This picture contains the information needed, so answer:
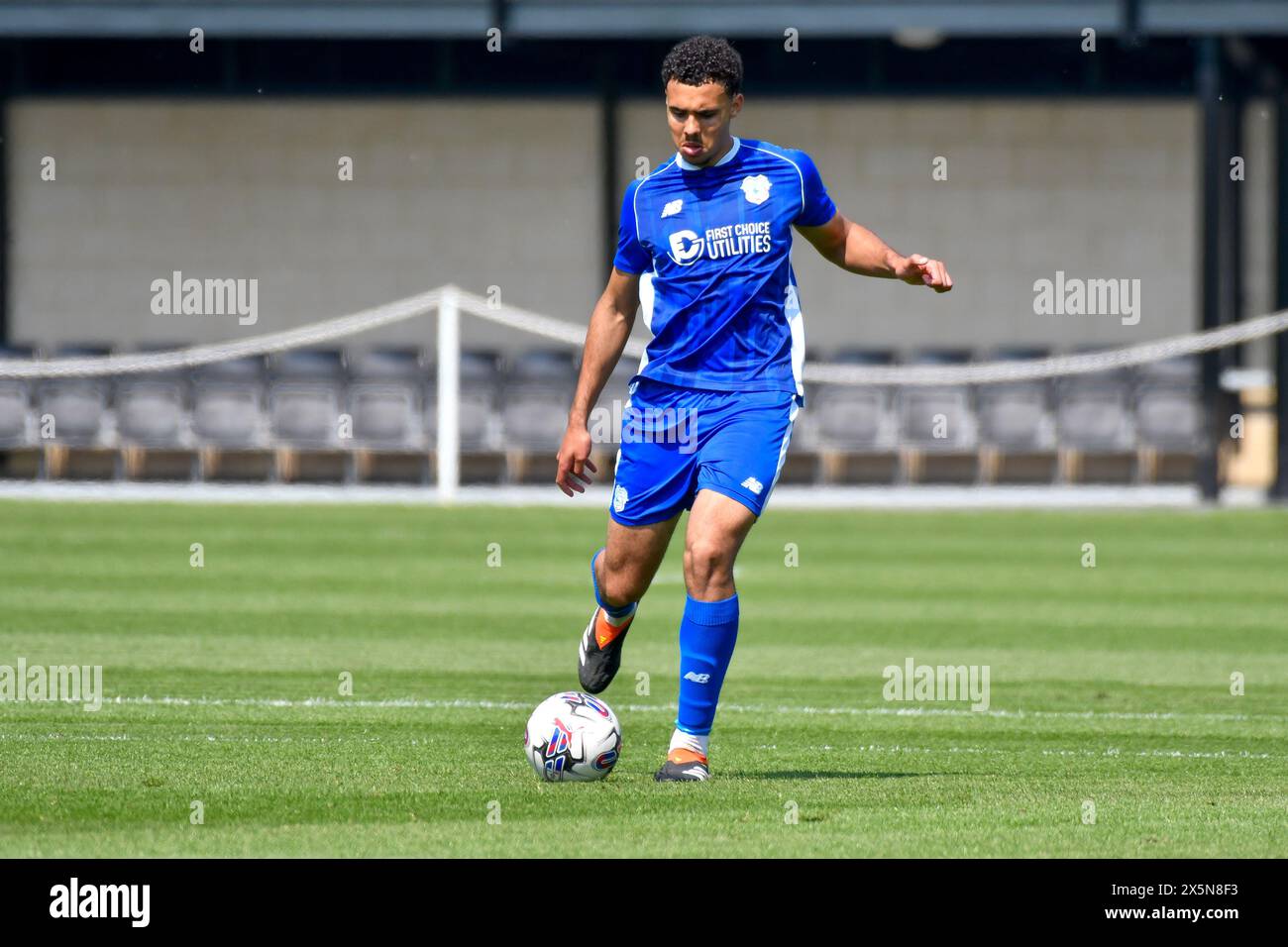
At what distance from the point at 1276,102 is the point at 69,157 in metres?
15.1

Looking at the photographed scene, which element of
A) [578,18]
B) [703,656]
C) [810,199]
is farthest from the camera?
[578,18]

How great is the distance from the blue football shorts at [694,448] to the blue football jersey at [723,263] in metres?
0.06

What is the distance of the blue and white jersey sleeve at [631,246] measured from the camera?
25.0 feet

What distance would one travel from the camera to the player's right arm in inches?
303

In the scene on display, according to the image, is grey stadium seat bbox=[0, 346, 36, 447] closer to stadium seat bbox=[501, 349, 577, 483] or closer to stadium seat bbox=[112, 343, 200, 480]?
stadium seat bbox=[112, 343, 200, 480]

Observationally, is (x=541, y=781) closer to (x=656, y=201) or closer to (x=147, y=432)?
(x=656, y=201)

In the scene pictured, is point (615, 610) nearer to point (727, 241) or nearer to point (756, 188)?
point (727, 241)

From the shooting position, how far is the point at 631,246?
7.64 meters

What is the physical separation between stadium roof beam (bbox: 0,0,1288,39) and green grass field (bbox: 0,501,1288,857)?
604cm

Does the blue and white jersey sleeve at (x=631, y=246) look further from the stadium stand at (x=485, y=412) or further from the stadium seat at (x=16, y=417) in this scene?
the stadium seat at (x=16, y=417)

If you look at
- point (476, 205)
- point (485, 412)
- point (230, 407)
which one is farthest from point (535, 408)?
point (476, 205)

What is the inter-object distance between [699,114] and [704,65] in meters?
0.16

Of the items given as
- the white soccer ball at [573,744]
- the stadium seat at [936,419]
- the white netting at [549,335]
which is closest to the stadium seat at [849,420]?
the stadium seat at [936,419]

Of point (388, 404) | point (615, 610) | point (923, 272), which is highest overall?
point (923, 272)
